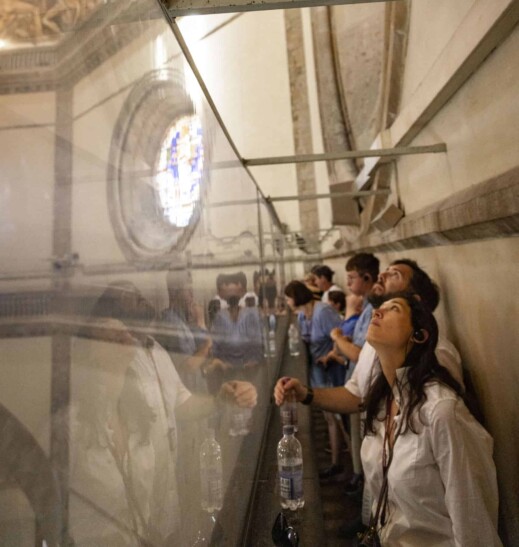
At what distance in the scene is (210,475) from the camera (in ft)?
3.24

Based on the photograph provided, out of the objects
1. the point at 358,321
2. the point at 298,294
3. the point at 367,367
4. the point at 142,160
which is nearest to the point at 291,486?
the point at 367,367

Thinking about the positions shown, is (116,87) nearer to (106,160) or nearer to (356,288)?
(106,160)

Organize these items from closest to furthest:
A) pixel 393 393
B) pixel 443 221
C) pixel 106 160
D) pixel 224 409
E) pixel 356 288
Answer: pixel 106 160, pixel 224 409, pixel 393 393, pixel 443 221, pixel 356 288

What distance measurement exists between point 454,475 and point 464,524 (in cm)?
14

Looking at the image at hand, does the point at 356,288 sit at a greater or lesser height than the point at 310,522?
greater

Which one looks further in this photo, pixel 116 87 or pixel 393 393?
pixel 393 393

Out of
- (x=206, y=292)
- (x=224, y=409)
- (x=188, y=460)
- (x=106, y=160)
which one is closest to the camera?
(x=106, y=160)

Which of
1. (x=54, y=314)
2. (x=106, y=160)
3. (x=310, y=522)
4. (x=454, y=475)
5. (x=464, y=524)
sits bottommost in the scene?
(x=310, y=522)

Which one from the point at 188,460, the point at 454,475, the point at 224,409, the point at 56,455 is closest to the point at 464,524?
the point at 454,475

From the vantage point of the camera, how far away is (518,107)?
135 centimetres

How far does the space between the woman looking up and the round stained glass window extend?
909 mm

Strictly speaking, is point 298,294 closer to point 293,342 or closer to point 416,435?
point 293,342

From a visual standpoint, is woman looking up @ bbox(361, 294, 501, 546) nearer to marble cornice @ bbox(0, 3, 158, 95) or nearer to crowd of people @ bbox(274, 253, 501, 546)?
crowd of people @ bbox(274, 253, 501, 546)

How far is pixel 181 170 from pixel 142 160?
254 mm
